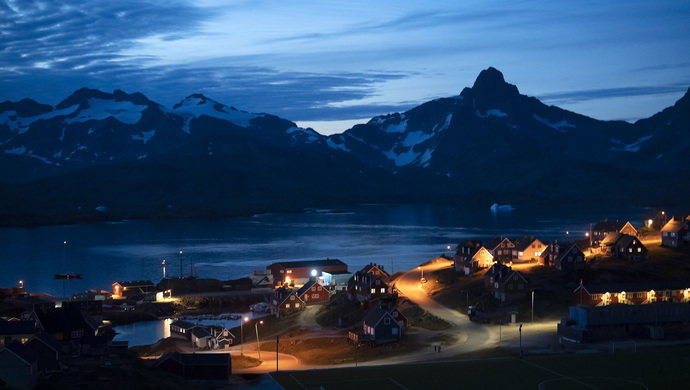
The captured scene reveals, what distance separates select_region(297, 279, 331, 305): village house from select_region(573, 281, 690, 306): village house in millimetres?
22771

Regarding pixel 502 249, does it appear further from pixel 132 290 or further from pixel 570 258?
pixel 132 290

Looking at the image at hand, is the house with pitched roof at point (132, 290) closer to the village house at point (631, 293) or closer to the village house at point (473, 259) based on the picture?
the village house at point (473, 259)

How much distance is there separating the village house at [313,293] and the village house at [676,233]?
31.4m

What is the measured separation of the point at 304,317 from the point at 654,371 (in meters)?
28.7

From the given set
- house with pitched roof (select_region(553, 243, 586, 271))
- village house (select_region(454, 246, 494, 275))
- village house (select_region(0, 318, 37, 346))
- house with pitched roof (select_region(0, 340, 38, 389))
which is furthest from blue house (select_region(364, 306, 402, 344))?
house with pitched roof (select_region(0, 340, 38, 389))

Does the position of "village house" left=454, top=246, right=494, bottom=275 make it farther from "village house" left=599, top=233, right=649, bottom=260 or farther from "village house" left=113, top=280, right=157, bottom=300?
"village house" left=113, top=280, right=157, bottom=300

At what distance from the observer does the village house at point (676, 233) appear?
70.2 m

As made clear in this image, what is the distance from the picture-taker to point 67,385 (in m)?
31.9

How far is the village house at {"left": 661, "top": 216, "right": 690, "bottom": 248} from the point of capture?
7025 centimetres

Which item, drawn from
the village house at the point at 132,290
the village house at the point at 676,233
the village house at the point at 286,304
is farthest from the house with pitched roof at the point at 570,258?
the village house at the point at 132,290

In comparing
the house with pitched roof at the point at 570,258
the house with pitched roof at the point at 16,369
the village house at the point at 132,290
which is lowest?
the village house at the point at 132,290

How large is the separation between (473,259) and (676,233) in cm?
1897

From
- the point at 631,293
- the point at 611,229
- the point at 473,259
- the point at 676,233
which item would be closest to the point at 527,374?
the point at 631,293

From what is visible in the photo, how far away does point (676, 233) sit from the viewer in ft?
231
